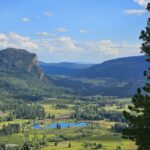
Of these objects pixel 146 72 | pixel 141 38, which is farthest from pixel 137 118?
pixel 141 38

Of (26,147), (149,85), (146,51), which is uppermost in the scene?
(146,51)

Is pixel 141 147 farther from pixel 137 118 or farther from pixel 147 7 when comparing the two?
pixel 147 7

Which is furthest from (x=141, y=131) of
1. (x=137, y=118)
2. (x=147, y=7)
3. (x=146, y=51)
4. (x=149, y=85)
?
(x=147, y=7)

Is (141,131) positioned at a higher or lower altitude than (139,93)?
lower

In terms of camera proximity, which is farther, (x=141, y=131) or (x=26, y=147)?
(x=26, y=147)

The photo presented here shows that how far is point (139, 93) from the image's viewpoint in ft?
167

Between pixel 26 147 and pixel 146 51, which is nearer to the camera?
pixel 146 51

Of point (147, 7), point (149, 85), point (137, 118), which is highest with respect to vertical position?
point (147, 7)

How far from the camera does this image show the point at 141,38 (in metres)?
51.2

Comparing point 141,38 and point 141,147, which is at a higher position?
point 141,38

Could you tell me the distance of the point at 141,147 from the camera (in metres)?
49.6

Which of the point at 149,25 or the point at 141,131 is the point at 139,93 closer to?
the point at 141,131

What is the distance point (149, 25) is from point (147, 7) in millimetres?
2057

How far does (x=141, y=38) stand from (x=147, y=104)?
7581mm
